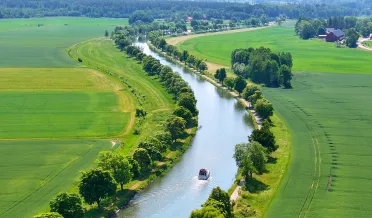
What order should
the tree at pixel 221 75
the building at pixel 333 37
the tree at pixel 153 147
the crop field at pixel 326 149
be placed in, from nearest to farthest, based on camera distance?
1. the crop field at pixel 326 149
2. the tree at pixel 153 147
3. the tree at pixel 221 75
4. the building at pixel 333 37

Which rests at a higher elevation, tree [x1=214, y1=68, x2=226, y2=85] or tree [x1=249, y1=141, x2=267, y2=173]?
tree [x1=249, y1=141, x2=267, y2=173]

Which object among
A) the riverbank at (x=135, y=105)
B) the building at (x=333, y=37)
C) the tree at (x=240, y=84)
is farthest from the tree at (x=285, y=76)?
the building at (x=333, y=37)

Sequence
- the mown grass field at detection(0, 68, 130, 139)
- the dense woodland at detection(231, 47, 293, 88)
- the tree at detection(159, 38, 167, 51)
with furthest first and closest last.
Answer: the tree at detection(159, 38, 167, 51), the dense woodland at detection(231, 47, 293, 88), the mown grass field at detection(0, 68, 130, 139)

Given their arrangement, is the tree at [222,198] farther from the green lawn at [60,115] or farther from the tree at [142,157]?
the green lawn at [60,115]

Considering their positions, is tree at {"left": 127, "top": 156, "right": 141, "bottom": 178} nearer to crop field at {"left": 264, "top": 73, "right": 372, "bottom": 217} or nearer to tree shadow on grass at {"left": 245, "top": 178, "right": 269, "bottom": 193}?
tree shadow on grass at {"left": 245, "top": 178, "right": 269, "bottom": 193}

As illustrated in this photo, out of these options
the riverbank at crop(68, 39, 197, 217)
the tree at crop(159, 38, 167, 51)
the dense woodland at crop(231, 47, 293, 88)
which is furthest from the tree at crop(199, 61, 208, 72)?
the tree at crop(159, 38, 167, 51)

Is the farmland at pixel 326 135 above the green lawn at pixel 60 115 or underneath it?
above
